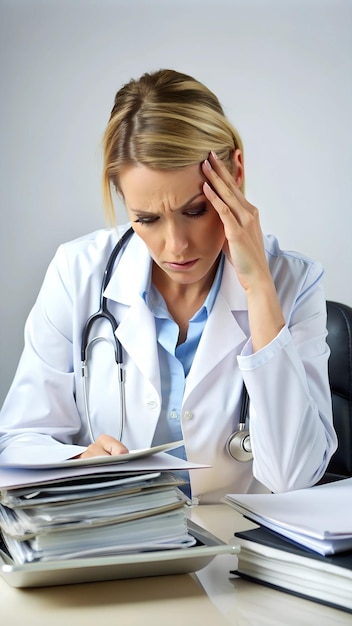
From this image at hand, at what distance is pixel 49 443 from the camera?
1.33 m

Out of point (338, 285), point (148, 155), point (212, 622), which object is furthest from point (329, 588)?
point (338, 285)

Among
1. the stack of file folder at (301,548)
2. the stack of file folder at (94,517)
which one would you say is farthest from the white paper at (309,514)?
the stack of file folder at (94,517)

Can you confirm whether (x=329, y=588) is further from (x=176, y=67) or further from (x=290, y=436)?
(x=176, y=67)

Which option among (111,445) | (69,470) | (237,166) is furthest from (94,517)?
(237,166)

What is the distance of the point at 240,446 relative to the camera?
148cm

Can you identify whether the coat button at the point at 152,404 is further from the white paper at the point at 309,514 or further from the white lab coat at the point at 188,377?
the white paper at the point at 309,514

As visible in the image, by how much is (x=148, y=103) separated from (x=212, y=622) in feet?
3.13

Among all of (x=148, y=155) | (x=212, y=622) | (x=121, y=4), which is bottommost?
(x=212, y=622)

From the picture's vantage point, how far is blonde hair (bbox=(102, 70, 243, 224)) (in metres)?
1.37

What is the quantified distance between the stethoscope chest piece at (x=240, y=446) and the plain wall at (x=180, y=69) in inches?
46.3

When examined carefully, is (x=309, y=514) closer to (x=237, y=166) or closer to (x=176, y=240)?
(x=176, y=240)

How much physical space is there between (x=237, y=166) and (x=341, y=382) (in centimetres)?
56

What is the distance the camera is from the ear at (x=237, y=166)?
1525mm

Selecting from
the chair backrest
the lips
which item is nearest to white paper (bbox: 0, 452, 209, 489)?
the lips
